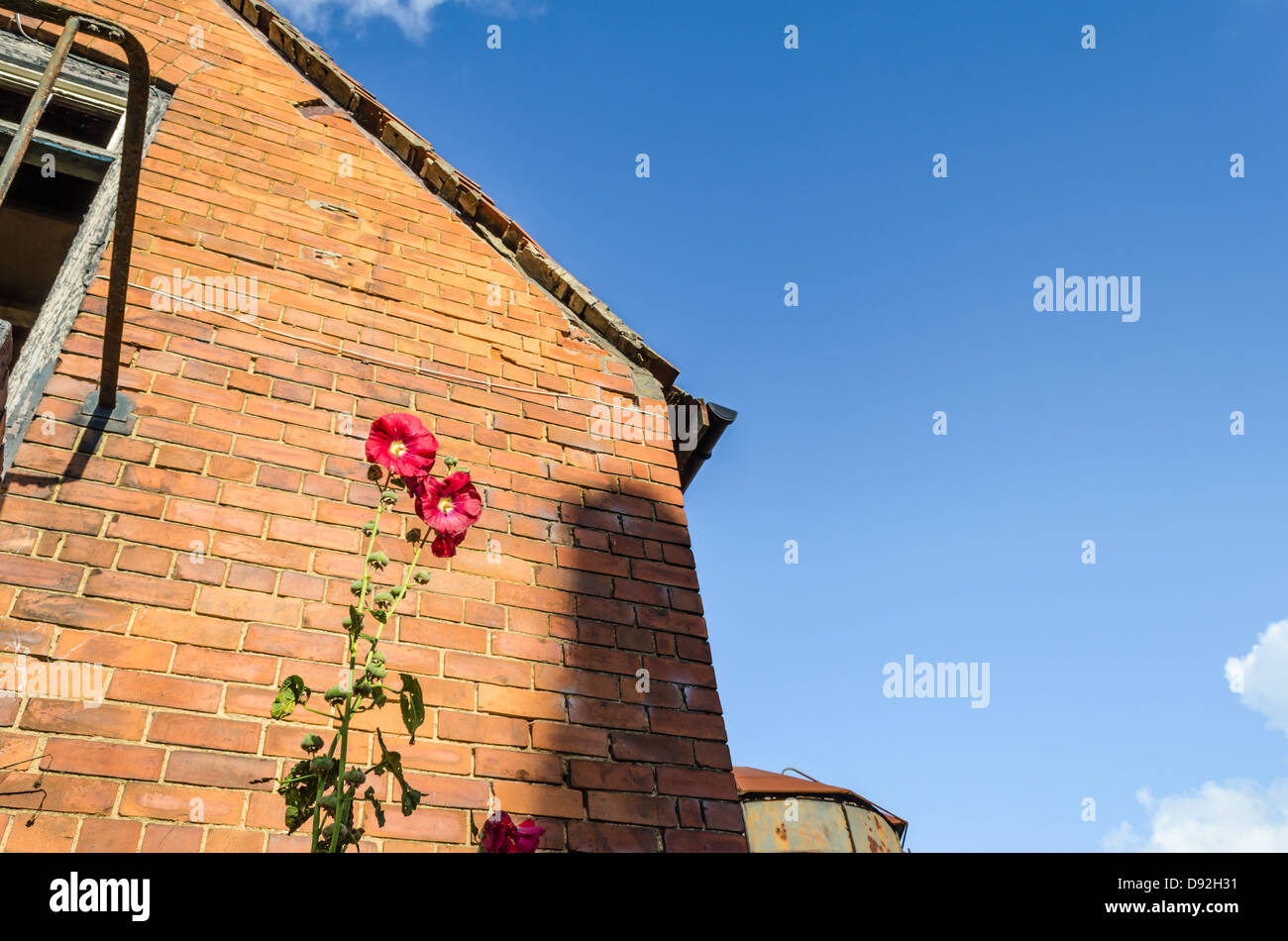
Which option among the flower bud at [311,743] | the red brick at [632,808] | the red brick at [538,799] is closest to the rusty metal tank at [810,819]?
the red brick at [632,808]

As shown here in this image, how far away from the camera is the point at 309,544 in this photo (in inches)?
88.7

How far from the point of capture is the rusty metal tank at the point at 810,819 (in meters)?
6.24

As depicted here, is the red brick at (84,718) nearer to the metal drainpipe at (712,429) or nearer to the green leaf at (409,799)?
the green leaf at (409,799)

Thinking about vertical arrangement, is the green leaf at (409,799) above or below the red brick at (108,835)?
above

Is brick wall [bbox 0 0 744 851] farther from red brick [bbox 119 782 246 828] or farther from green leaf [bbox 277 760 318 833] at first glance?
green leaf [bbox 277 760 318 833]

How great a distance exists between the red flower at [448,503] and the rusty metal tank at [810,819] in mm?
5273

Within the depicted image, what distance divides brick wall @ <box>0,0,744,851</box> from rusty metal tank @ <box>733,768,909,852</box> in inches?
166

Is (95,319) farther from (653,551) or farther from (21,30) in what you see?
(653,551)

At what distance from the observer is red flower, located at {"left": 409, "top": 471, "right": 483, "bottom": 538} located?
59.5 inches

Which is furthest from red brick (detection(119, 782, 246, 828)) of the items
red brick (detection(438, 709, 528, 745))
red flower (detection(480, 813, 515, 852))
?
red flower (detection(480, 813, 515, 852))

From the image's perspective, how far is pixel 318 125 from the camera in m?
3.39

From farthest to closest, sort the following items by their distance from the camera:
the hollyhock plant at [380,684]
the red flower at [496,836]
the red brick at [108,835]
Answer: the red brick at [108,835], the red flower at [496,836], the hollyhock plant at [380,684]

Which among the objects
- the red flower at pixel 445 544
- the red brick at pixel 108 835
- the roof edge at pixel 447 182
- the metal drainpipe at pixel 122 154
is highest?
the roof edge at pixel 447 182
